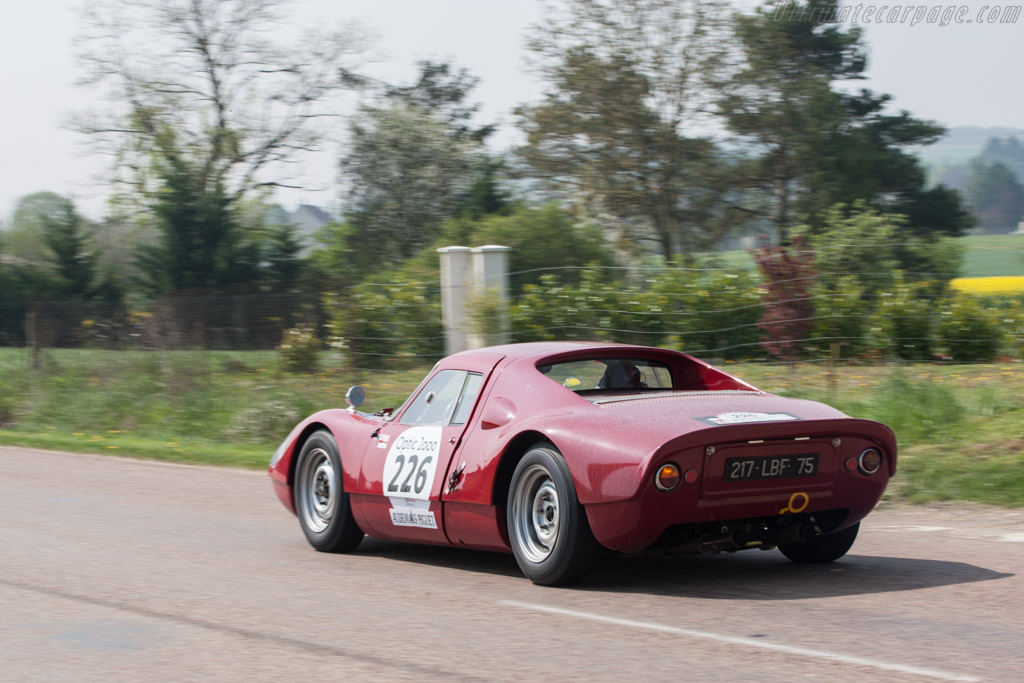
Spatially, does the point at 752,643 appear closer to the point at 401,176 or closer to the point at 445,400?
the point at 445,400

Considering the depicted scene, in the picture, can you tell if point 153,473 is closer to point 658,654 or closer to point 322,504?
point 322,504

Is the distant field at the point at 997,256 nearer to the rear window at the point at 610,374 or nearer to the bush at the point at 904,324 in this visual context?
the bush at the point at 904,324

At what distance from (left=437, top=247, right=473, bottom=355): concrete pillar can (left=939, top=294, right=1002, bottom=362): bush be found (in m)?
5.66

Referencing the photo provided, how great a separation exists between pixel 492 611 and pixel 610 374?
1792 millimetres

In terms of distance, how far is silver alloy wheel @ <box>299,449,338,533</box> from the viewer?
7494 mm

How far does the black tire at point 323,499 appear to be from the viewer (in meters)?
7.30

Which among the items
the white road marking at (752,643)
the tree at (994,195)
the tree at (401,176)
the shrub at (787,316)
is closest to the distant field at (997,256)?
the tree at (994,195)

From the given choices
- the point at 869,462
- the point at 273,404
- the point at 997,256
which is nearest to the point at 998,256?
the point at 997,256

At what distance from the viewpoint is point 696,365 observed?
6.92 m

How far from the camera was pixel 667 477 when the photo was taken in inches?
208

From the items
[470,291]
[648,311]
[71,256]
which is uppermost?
[71,256]

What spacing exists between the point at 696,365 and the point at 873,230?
22.0m

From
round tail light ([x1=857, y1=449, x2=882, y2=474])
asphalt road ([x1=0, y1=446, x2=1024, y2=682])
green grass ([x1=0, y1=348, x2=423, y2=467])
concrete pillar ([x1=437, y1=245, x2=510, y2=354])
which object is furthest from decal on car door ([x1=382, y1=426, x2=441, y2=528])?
concrete pillar ([x1=437, y1=245, x2=510, y2=354])

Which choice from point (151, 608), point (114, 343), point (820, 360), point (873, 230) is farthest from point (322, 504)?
point (873, 230)
